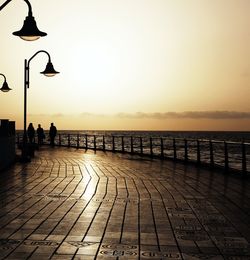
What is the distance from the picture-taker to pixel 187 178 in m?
15.7

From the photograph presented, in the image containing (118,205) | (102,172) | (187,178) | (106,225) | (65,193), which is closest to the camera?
(106,225)

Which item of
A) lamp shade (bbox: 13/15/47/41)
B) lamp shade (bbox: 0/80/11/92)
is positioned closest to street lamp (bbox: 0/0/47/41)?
lamp shade (bbox: 13/15/47/41)

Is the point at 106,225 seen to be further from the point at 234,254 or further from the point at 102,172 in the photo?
the point at 102,172

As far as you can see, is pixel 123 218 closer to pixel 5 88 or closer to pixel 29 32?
pixel 29 32

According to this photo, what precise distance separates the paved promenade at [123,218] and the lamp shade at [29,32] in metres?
3.74

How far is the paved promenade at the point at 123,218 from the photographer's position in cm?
638

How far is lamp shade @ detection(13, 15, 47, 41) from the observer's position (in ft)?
36.7

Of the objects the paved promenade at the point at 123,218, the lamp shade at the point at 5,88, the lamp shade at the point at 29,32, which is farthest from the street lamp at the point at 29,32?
the lamp shade at the point at 5,88

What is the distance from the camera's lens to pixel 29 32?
11164 millimetres

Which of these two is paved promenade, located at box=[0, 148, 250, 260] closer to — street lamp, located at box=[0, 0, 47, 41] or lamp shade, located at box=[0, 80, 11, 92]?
street lamp, located at box=[0, 0, 47, 41]

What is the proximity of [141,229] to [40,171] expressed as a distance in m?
10.5

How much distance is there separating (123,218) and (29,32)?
16.7 feet

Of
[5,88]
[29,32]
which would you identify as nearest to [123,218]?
[29,32]

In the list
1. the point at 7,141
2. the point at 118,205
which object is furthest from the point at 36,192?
the point at 7,141
